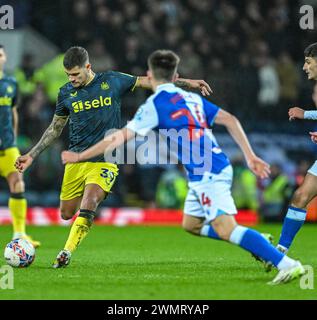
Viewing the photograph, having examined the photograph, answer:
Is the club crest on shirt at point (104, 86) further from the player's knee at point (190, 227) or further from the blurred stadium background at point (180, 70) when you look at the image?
the blurred stadium background at point (180, 70)

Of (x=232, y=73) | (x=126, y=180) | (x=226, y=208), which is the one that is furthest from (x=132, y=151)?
(x=226, y=208)

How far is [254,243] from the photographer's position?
24.1 ft

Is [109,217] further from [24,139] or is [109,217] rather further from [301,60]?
[301,60]

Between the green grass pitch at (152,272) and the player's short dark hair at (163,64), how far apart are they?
1726 millimetres

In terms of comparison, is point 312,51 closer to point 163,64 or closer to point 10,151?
point 163,64

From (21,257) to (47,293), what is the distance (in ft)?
6.27

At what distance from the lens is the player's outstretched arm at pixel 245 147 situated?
709cm

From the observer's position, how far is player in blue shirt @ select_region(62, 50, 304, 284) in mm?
7312

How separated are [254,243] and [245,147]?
782 millimetres

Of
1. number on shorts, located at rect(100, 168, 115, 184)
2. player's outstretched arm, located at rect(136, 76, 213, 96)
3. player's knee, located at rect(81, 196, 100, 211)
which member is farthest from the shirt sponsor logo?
player's knee, located at rect(81, 196, 100, 211)

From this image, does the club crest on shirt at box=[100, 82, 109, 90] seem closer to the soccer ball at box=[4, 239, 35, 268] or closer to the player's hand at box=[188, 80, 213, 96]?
the player's hand at box=[188, 80, 213, 96]

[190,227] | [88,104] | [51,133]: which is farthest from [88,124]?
[190,227]

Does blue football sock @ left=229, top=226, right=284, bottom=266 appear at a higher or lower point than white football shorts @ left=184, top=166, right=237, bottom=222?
lower

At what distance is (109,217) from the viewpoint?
17.9m
